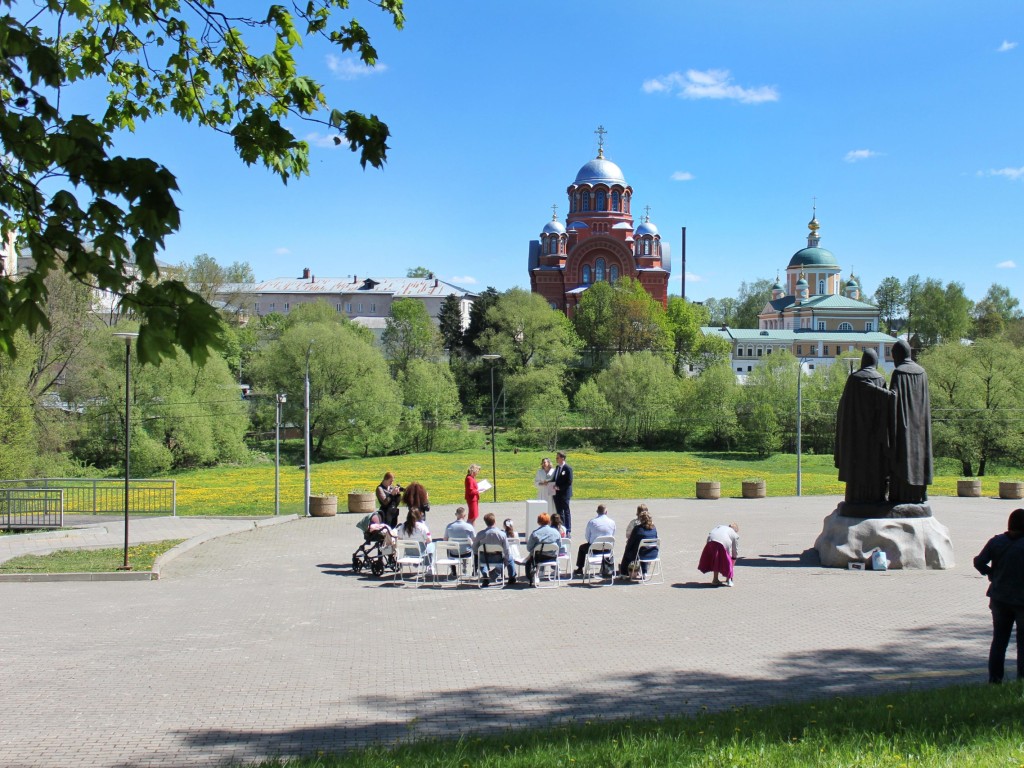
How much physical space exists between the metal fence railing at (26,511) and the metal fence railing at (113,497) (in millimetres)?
1277

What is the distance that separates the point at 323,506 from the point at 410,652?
1628 cm

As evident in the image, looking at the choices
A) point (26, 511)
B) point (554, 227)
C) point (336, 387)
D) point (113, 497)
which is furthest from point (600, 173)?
point (26, 511)

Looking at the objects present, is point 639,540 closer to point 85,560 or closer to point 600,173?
point 85,560

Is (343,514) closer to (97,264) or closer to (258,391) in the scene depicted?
(97,264)

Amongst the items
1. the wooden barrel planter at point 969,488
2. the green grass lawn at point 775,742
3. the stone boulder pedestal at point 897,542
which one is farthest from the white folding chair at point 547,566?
the wooden barrel planter at point 969,488

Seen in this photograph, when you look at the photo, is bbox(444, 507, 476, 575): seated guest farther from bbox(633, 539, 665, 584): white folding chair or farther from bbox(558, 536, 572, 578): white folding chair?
bbox(633, 539, 665, 584): white folding chair

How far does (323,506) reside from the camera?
26.8 meters

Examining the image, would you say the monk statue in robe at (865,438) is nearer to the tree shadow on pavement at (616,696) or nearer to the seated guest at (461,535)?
the tree shadow on pavement at (616,696)

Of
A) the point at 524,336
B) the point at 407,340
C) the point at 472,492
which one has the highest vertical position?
the point at 407,340

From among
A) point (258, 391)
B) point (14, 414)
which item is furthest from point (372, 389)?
point (14, 414)

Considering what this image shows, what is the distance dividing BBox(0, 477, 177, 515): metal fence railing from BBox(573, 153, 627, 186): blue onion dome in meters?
68.5

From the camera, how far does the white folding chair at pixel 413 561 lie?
16.0 meters

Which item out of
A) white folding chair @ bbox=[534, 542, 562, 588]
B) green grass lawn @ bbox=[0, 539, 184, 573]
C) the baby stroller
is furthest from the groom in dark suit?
green grass lawn @ bbox=[0, 539, 184, 573]

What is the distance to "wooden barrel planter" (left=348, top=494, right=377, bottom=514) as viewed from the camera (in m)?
27.7
